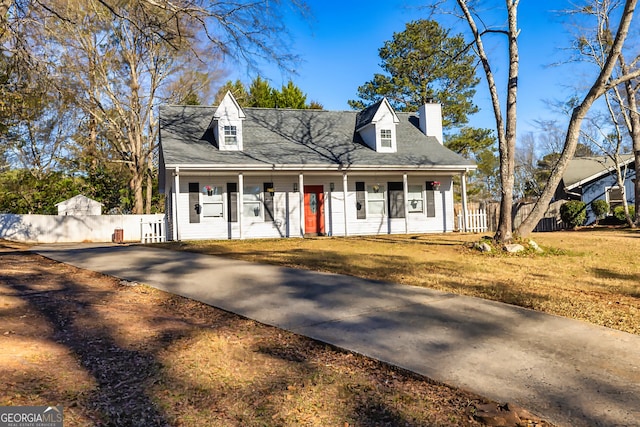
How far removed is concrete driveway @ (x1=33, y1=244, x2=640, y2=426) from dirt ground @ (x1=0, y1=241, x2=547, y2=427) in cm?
30

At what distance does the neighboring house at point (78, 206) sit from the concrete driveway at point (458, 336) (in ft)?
59.6

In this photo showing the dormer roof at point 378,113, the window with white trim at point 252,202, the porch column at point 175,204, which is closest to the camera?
the porch column at point 175,204

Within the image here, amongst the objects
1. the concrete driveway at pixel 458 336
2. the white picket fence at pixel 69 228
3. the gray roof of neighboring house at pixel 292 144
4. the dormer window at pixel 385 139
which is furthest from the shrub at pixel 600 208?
the white picket fence at pixel 69 228

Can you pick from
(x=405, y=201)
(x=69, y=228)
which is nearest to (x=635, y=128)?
(x=405, y=201)

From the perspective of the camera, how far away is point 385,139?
19312mm

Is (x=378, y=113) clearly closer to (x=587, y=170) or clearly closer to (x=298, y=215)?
(x=298, y=215)

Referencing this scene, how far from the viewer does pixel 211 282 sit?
291 inches

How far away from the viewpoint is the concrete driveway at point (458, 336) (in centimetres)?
338

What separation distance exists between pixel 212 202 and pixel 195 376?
14.0m

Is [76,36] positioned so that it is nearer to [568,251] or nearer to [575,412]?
[568,251]

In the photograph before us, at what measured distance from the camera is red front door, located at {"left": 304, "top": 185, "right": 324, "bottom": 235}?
18391 mm

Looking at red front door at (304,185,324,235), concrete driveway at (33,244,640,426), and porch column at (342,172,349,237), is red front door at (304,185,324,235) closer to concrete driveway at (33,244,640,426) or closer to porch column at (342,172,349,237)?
porch column at (342,172,349,237)

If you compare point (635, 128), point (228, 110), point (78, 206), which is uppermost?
point (228, 110)

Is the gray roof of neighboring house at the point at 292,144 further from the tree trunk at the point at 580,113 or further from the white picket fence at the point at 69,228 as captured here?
the tree trunk at the point at 580,113
